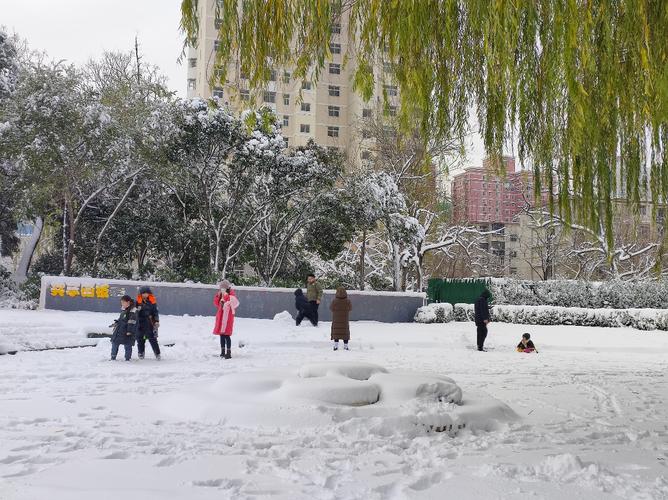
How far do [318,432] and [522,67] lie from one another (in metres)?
4.00

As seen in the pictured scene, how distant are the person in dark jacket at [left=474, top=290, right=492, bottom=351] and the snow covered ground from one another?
4.04 meters

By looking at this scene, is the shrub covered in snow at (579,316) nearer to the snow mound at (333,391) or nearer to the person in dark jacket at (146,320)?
the person in dark jacket at (146,320)

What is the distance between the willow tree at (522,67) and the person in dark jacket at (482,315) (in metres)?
9.42

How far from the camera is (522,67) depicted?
622 cm

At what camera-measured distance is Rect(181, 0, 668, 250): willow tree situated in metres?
5.73

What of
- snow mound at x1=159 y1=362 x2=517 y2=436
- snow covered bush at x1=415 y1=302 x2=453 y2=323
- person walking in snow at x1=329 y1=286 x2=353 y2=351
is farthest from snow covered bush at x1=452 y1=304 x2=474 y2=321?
snow mound at x1=159 y1=362 x2=517 y2=436

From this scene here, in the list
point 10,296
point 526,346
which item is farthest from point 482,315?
point 10,296

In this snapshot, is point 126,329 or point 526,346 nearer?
point 126,329

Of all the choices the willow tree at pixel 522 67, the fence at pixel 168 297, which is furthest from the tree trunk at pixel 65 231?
the willow tree at pixel 522 67

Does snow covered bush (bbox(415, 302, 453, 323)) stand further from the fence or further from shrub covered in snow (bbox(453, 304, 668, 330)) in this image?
the fence

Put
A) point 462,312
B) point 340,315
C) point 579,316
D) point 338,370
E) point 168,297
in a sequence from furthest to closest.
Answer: point 462,312
point 168,297
point 579,316
point 340,315
point 338,370

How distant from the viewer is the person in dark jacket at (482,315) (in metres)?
17.0

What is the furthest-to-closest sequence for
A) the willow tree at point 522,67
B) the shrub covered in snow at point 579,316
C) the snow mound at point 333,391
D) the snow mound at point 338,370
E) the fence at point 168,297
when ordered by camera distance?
the fence at point 168,297 < the shrub covered in snow at point 579,316 < the snow mound at point 338,370 < the snow mound at point 333,391 < the willow tree at point 522,67

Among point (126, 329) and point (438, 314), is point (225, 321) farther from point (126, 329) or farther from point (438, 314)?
point (438, 314)
